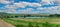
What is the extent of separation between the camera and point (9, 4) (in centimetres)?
297

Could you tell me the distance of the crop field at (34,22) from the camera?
2.94m

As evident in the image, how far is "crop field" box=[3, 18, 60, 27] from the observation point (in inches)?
116

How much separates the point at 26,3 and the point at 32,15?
251mm

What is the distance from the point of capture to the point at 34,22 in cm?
295

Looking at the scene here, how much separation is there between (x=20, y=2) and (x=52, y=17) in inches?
26.1

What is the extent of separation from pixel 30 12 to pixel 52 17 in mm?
426

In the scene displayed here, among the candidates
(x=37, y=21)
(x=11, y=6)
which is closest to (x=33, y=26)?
(x=37, y=21)

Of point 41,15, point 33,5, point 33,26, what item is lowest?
point 33,26

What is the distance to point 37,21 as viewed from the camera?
2.95m

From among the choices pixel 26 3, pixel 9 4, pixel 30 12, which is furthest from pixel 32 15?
pixel 9 4

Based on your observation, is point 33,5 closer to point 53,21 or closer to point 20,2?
point 20,2

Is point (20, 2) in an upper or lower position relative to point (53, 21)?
upper

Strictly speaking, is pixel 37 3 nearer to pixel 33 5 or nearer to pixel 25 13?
pixel 33 5

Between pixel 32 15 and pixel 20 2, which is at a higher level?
pixel 20 2
